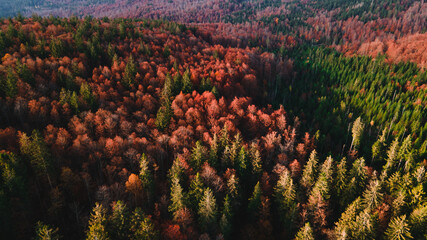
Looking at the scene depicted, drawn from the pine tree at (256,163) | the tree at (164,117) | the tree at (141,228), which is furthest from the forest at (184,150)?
the tree at (164,117)

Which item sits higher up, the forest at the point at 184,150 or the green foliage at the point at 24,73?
the green foliage at the point at 24,73

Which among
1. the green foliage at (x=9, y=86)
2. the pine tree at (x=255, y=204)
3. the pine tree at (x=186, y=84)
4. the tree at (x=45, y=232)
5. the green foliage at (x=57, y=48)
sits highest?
the green foliage at (x=57, y=48)

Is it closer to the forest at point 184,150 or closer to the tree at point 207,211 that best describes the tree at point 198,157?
the forest at point 184,150

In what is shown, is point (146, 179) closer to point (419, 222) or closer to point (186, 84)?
point (419, 222)

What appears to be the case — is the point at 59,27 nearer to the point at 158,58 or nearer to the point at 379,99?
the point at 158,58

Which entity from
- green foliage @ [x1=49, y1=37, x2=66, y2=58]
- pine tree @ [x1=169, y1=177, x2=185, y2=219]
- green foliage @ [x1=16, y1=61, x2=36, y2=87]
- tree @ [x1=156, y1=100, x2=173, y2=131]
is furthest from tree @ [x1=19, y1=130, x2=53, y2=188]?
green foliage @ [x1=49, y1=37, x2=66, y2=58]

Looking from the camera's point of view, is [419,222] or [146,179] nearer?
[419,222]

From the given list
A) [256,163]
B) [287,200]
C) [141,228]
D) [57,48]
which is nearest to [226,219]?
[287,200]
